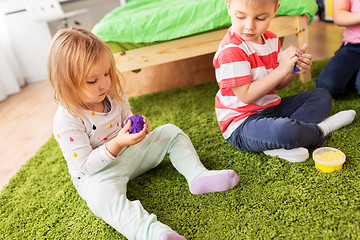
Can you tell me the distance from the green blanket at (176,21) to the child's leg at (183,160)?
0.60 metres

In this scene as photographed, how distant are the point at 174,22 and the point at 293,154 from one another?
2.78 ft

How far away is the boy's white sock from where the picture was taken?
1.04 meters

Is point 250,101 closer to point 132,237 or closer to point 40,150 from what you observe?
point 132,237

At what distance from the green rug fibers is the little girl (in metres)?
0.06

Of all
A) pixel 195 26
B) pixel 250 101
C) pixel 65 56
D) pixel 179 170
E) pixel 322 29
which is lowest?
pixel 322 29

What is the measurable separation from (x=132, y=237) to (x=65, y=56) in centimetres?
52

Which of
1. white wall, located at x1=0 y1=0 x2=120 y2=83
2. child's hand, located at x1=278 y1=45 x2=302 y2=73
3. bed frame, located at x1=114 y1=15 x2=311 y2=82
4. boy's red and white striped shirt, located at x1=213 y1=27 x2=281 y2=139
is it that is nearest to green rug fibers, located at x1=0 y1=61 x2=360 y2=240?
boy's red and white striped shirt, located at x1=213 y1=27 x2=281 y2=139

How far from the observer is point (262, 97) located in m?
1.04

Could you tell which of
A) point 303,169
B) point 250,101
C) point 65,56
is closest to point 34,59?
point 65,56

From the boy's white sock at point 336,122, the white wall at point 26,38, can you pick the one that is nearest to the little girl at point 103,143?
the boy's white sock at point 336,122

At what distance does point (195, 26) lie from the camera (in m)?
1.42

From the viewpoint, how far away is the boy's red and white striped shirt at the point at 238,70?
3.10ft

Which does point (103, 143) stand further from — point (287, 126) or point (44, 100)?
point (44, 100)

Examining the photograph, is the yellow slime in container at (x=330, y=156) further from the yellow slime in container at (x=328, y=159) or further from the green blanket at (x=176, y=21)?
the green blanket at (x=176, y=21)
